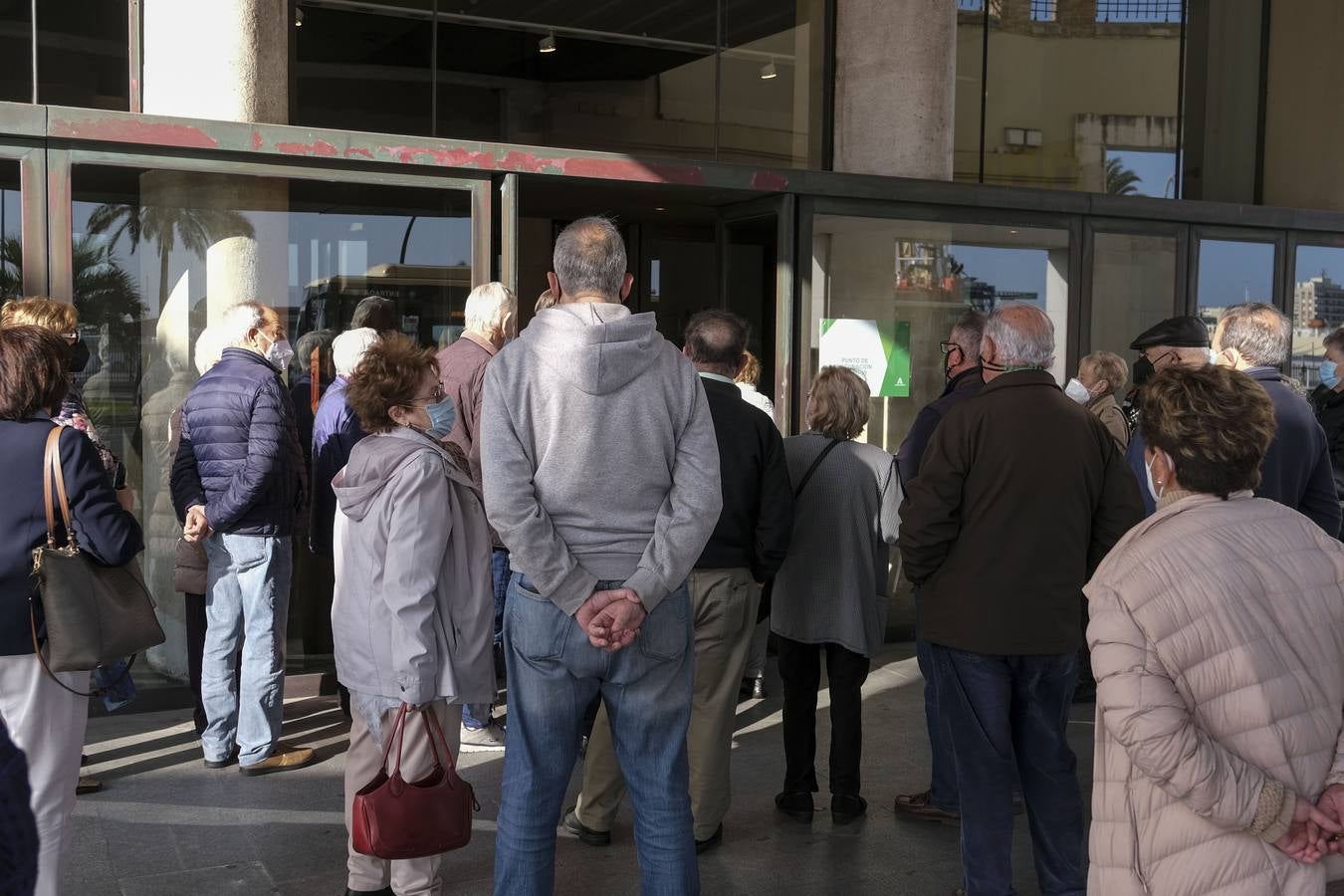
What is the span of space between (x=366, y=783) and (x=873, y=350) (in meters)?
5.11

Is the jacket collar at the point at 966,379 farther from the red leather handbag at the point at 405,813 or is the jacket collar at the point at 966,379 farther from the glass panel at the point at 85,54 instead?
the glass panel at the point at 85,54

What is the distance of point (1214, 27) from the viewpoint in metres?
11.3

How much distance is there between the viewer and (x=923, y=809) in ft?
17.4

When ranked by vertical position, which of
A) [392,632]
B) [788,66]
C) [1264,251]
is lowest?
[392,632]

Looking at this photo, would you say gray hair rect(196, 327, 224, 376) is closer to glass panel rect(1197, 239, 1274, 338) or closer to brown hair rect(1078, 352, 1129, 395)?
brown hair rect(1078, 352, 1129, 395)

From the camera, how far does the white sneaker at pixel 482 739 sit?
20.4 ft

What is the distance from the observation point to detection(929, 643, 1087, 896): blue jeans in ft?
13.2

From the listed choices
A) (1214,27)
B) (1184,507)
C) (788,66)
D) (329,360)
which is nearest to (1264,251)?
(1214,27)

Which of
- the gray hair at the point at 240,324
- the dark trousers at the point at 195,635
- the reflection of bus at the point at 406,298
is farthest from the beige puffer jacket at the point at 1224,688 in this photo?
the reflection of bus at the point at 406,298

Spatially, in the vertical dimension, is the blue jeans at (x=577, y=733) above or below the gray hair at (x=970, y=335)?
below

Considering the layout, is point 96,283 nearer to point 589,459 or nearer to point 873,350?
point 589,459

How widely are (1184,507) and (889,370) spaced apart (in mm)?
5784

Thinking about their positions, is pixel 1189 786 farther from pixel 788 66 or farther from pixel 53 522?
pixel 788 66

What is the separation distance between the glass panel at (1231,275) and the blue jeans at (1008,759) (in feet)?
19.6
